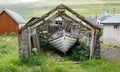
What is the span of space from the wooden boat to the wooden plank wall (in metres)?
24.5

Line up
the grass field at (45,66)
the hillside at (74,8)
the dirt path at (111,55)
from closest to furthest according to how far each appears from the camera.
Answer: the grass field at (45,66), the dirt path at (111,55), the hillside at (74,8)

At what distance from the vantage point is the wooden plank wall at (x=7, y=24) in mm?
45281

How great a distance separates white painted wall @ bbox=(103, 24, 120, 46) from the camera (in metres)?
31.2

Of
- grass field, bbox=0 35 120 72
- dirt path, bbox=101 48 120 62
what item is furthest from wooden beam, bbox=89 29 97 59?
dirt path, bbox=101 48 120 62

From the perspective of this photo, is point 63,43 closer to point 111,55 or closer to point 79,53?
point 79,53

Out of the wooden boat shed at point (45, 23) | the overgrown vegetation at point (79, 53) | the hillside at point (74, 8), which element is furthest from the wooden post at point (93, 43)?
the hillside at point (74, 8)

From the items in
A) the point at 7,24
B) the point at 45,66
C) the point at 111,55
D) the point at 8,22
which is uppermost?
the point at 8,22

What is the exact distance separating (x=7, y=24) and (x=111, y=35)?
1814 cm

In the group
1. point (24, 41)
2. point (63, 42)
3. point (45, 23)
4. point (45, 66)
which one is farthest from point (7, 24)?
point (45, 66)

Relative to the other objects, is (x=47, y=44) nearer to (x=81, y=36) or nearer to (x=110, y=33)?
(x=81, y=36)

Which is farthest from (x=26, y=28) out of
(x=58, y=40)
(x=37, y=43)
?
(x=58, y=40)

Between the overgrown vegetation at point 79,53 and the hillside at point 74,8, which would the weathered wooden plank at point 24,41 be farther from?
the hillside at point 74,8

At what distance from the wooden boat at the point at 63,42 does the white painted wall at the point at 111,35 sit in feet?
34.9

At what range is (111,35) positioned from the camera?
107 feet
